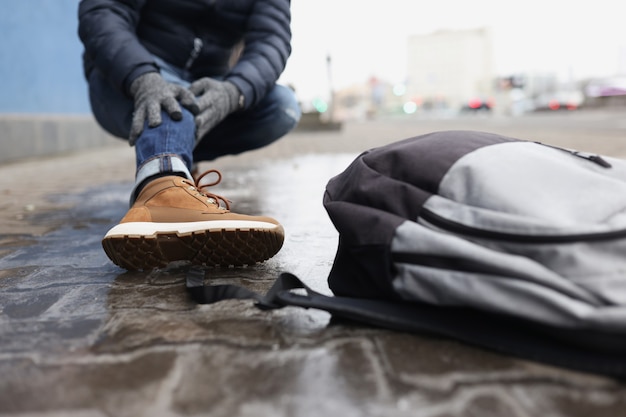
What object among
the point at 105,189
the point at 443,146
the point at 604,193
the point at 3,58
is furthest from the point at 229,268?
the point at 3,58

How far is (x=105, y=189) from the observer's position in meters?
3.87

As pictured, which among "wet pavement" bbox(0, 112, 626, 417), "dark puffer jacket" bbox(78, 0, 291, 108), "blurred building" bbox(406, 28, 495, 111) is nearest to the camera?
"wet pavement" bbox(0, 112, 626, 417)

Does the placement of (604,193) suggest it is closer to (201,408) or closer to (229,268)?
(201,408)

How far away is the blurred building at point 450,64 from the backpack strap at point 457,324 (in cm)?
8286

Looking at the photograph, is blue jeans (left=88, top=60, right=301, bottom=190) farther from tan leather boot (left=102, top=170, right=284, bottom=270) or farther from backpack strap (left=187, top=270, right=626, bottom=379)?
backpack strap (left=187, top=270, right=626, bottom=379)

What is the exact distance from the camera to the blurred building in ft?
271

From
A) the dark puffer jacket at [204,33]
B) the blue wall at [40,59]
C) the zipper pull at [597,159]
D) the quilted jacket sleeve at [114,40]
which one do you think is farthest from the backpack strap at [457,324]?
the blue wall at [40,59]

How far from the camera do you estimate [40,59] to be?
7309mm

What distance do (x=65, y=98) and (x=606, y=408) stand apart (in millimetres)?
8617

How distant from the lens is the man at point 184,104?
5.18ft

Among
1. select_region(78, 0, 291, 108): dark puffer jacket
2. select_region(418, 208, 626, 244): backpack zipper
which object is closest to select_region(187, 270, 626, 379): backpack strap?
select_region(418, 208, 626, 244): backpack zipper

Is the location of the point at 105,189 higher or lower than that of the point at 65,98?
lower

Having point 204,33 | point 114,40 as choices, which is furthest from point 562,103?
point 114,40

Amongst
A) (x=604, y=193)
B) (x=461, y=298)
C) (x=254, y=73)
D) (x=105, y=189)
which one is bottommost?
(x=105, y=189)
